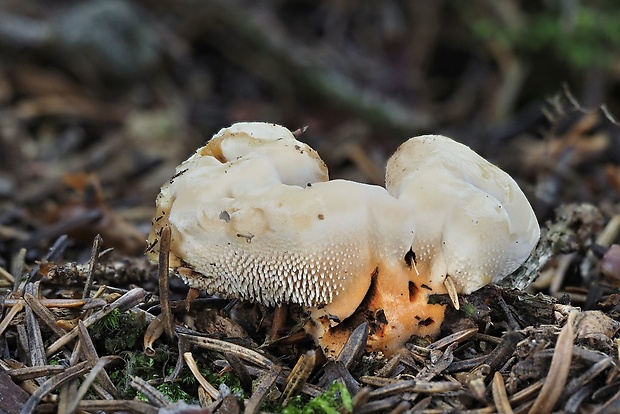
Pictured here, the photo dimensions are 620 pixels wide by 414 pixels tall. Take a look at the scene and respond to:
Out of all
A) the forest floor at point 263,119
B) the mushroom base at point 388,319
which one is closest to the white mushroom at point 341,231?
the mushroom base at point 388,319

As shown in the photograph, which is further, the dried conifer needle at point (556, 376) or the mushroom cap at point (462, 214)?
the mushroom cap at point (462, 214)

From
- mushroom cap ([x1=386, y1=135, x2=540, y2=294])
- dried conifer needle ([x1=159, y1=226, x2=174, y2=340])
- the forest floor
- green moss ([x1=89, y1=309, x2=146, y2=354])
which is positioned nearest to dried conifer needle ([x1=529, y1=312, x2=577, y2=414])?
the forest floor

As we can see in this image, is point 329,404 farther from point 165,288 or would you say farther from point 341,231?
point 165,288

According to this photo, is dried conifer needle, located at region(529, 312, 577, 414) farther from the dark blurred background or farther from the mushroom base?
the dark blurred background

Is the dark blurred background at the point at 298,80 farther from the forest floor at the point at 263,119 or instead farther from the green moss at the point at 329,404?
the green moss at the point at 329,404

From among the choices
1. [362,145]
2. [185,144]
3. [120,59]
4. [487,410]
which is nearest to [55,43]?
[120,59]
